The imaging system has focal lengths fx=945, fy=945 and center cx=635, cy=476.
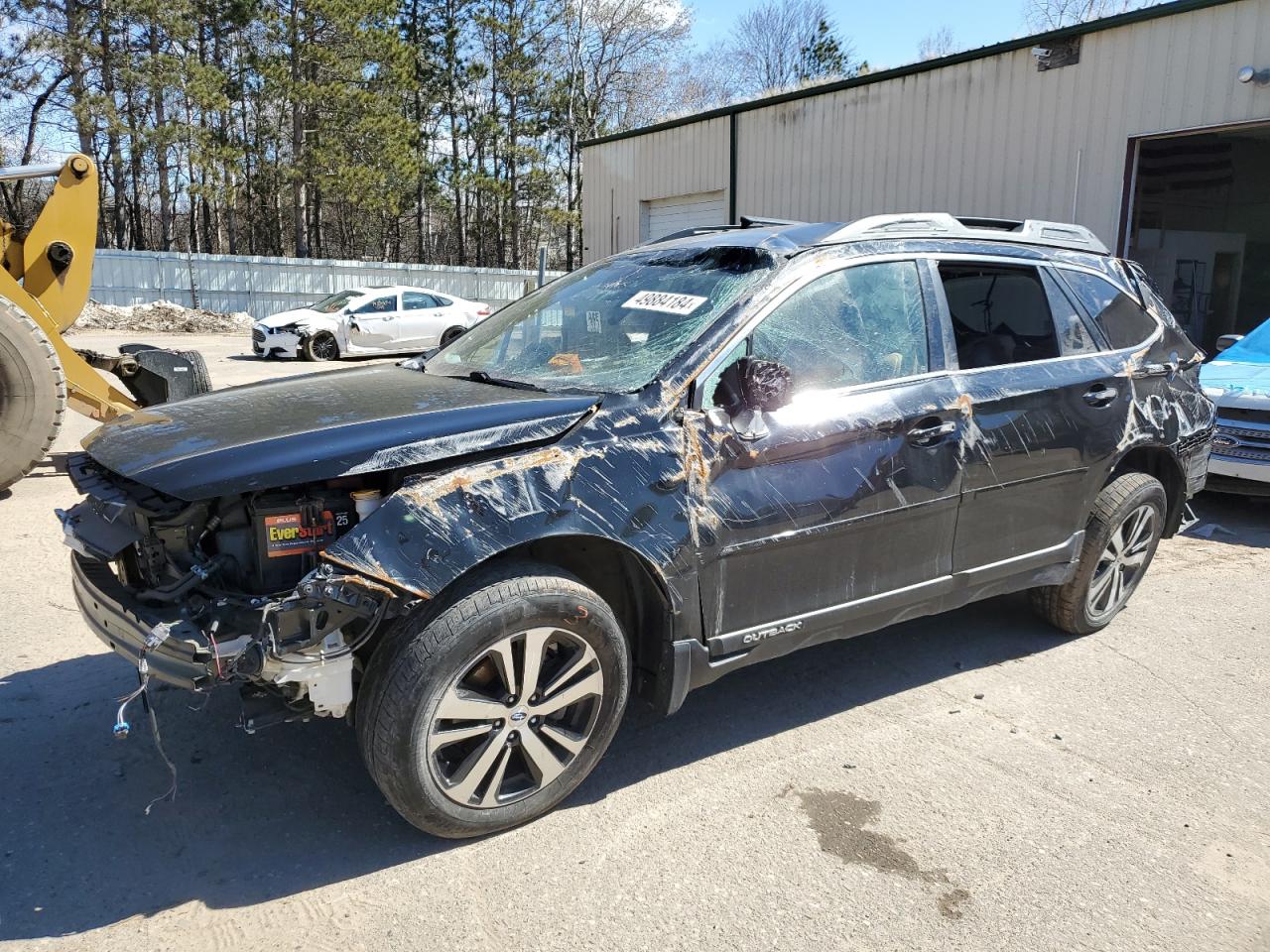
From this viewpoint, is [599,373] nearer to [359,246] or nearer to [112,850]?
[112,850]

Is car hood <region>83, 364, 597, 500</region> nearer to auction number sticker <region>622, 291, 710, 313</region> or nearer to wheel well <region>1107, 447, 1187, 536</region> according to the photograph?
auction number sticker <region>622, 291, 710, 313</region>

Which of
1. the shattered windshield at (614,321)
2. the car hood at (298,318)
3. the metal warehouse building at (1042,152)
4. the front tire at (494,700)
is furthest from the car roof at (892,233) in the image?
the car hood at (298,318)

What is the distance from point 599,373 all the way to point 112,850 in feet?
7.13

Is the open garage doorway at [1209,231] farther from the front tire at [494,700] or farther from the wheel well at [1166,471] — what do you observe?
the front tire at [494,700]

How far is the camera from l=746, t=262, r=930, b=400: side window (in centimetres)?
342

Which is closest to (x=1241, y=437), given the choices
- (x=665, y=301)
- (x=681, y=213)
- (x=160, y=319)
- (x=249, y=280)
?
(x=665, y=301)

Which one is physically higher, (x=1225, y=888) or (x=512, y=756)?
(x=512, y=756)

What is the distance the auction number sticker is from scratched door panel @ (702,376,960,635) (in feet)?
1.77

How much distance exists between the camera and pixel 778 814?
3.15m

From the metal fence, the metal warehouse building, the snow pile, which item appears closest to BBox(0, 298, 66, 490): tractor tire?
the metal warehouse building

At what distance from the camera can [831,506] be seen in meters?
3.38

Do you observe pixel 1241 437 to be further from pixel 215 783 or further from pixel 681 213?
pixel 681 213

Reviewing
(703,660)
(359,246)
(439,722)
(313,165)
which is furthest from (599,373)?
(359,246)

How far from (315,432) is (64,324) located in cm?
718
